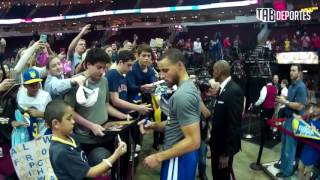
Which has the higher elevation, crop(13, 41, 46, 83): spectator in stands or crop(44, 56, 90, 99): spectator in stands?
crop(13, 41, 46, 83): spectator in stands

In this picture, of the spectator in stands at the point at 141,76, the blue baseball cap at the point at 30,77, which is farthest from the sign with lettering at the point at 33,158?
the spectator in stands at the point at 141,76

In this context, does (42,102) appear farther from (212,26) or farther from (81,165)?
(212,26)

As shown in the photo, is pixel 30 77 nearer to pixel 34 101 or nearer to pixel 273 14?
pixel 34 101

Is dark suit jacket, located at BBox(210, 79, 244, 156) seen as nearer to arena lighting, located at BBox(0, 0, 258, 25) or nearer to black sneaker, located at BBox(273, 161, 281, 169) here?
black sneaker, located at BBox(273, 161, 281, 169)

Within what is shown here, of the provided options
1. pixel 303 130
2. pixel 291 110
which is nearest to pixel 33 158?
pixel 303 130

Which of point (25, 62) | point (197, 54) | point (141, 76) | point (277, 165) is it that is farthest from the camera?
point (197, 54)

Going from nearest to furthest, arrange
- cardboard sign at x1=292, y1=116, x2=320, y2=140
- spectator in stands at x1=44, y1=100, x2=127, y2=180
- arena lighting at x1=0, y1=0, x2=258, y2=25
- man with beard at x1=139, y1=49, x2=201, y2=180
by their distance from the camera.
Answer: spectator in stands at x1=44, y1=100, x2=127, y2=180 < man with beard at x1=139, y1=49, x2=201, y2=180 < cardboard sign at x1=292, y1=116, x2=320, y2=140 < arena lighting at x1=0, y1=0, x2=258, y2=25

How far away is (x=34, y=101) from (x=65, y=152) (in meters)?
1.36

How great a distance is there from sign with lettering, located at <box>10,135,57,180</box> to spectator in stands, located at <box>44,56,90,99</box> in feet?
1.46

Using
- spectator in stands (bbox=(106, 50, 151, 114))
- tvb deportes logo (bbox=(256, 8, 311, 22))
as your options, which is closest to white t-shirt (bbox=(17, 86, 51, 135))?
spectator in stands (bbox=(106, 50, 151, 114))

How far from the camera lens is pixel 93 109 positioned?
3291 mm

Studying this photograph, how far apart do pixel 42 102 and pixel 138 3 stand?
94.1ft

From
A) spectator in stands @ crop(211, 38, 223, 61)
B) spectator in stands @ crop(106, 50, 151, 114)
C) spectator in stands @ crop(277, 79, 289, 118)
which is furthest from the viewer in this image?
spectator in stands @ crop(211, 38, 223, 61)

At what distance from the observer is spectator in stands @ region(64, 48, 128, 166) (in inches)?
123
